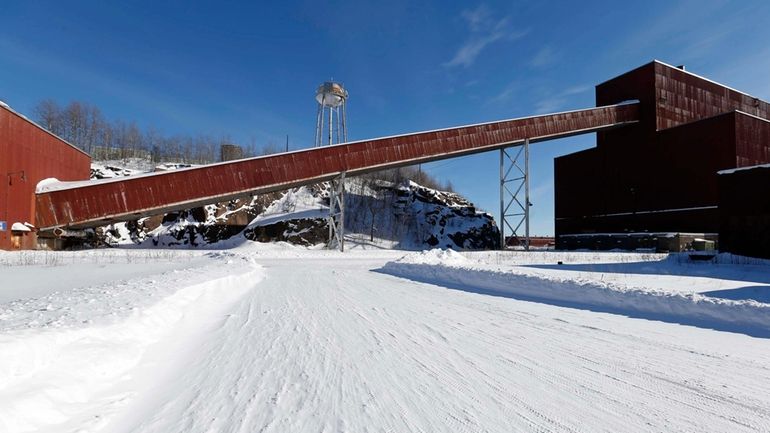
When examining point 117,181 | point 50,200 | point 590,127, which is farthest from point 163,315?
point 590,127

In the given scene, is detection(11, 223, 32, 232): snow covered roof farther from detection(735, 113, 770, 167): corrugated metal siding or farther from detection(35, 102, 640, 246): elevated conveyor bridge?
detection(735, 113, 770, 167): corrugated metal siding

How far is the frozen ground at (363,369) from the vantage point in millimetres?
2691

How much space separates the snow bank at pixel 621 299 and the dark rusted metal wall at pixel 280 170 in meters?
17.2

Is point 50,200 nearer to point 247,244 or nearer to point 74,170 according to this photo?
point 74,170

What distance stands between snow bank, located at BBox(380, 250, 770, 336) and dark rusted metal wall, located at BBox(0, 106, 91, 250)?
24.9 meters

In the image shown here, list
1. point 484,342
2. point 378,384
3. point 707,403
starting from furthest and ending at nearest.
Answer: point 484,342 → point 378,384 → point 707,403

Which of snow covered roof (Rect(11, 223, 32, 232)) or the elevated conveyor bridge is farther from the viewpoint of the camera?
the elevated conveyor bridge

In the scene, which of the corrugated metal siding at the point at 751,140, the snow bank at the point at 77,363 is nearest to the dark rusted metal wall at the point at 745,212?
the corrugated metal siding at the point at 751,140

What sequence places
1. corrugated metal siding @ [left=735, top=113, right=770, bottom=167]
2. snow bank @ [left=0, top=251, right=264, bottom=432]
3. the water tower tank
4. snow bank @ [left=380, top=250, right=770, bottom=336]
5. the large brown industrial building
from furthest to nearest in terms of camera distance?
the water tower tank < corrugated metal siding @ [left=735, top=113, right=770, bottom=167] < the large brown industrial building < snow bank @ [left=380, top=250, right=770, bottom=336] < snow bank @ [left=0, top=251, right=264, bottom=432]

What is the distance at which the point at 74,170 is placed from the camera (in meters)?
28.9

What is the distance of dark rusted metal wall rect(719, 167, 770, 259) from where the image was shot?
1803 centimetres

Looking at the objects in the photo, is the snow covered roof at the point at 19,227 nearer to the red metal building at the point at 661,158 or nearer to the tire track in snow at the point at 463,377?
the tire track in snow at the point at 463,377

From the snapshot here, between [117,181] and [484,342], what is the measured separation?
2550 cm

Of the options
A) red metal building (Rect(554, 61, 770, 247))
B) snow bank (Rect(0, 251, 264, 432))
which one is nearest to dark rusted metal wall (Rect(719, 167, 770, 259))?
red metal building (Rect(554, 61, 770, 247))
